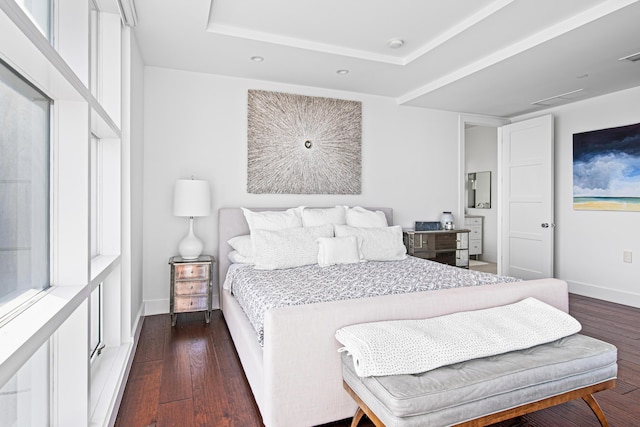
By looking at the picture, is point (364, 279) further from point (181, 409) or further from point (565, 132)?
point (565, 132)

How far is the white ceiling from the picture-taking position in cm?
264

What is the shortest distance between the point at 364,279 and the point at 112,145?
1950 millimetres

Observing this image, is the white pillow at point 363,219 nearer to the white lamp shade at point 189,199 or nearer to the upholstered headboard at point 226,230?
the upholstered headboard at point 226,230

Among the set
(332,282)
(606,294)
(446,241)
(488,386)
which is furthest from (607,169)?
(488,386)

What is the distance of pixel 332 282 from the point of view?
2551 mm

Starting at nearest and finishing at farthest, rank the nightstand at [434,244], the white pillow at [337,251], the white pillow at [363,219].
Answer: the white pillow at [337,251], the white pillow at [363,219], the nightstand at [434,244]

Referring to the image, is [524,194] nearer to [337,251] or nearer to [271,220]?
[337,251]

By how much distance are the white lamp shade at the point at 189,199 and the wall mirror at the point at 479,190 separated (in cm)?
571

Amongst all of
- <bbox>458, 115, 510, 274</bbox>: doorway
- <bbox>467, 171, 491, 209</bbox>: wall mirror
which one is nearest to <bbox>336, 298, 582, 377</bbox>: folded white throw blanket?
<bbox>458, 115, 510, 274</bbox>: doorway

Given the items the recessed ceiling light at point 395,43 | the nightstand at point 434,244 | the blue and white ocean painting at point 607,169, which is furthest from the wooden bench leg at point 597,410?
the blue and white ocean painting at point 607,169

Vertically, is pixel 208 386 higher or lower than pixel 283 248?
lower

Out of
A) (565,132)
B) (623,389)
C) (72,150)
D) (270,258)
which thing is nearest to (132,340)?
(270,258)

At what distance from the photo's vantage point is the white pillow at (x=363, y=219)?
12.7 ft

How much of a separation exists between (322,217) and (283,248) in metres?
0.74
